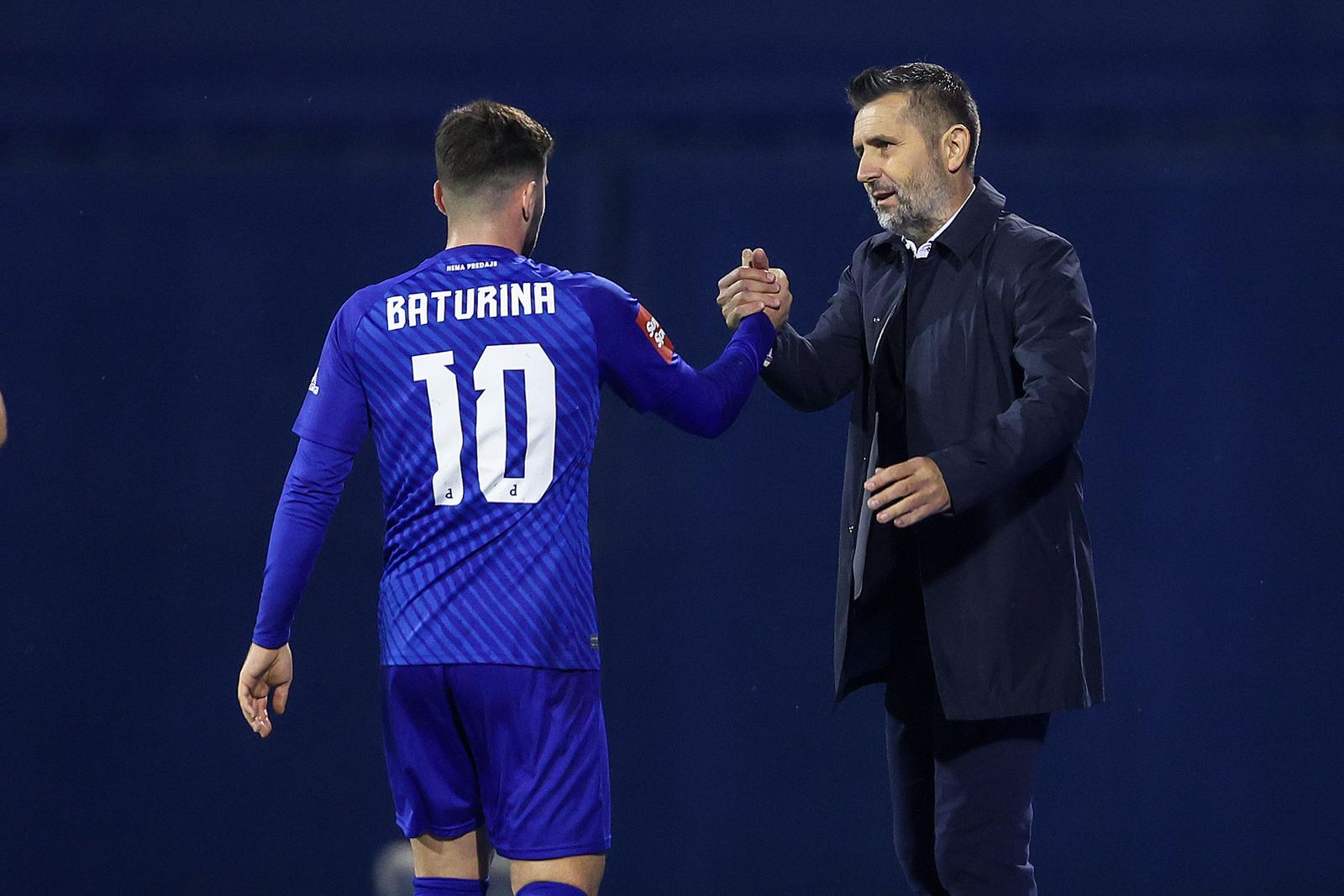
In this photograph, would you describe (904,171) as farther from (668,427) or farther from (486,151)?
(668,427)

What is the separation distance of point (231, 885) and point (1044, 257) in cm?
289

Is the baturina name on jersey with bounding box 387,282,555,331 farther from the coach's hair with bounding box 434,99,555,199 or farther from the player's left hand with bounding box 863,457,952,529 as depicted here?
the player's left hand with bounding box 863,457,952,529

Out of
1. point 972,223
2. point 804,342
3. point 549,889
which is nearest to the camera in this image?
point 549,889

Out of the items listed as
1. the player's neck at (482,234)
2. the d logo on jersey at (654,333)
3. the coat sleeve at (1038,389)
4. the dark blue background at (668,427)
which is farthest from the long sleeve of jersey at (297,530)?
the dark blue background at (668,427)

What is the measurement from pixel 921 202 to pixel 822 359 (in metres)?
0.36

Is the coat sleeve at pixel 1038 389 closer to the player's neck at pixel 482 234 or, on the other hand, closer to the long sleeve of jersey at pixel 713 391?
the long sleeve of jersey at pixel 713 391

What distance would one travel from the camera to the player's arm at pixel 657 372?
2.39 m

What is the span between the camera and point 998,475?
2340mm

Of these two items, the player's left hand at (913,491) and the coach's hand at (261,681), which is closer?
the player's left hand at (913,491)

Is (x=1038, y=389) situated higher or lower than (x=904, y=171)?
lower

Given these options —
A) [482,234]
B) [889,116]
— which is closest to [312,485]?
[482,234]

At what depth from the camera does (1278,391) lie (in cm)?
388

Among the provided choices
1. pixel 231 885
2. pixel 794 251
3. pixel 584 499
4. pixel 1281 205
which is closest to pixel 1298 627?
pixel 1281 205

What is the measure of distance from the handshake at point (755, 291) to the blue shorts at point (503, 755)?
2.43 ft
